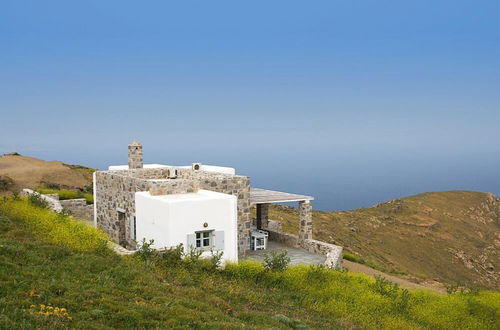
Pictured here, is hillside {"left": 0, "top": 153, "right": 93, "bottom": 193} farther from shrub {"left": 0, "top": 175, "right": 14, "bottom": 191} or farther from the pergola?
the pergola

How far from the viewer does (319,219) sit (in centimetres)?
4606

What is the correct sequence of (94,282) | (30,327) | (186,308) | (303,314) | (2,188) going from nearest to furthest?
1. (30,327)
2. (186,308)
3. (94,282)
4. (303,314)
5. (2,188)

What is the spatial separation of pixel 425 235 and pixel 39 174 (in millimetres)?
39858

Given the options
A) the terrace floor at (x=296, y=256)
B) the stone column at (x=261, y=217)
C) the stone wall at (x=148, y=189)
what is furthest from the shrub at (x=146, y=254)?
the stone column at (x=261, y=217)

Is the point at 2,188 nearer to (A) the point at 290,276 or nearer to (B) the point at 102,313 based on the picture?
→ (A) the point at 290,276

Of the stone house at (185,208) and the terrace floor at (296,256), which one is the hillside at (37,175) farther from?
the terrace floor at (296,256)

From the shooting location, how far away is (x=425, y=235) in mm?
50094

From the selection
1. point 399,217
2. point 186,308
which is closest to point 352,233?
point 399,217

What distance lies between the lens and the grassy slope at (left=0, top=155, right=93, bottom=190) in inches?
1511

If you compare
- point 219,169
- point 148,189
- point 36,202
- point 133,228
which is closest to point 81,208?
point 36,202

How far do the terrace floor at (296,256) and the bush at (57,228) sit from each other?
7.07 m

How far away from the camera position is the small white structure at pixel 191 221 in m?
17.6

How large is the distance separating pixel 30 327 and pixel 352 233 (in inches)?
1543

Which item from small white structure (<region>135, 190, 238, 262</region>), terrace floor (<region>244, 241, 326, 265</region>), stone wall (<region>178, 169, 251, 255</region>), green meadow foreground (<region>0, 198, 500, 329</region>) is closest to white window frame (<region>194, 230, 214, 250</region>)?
small white structure (<region>135, 190, 238, 262</region>)
